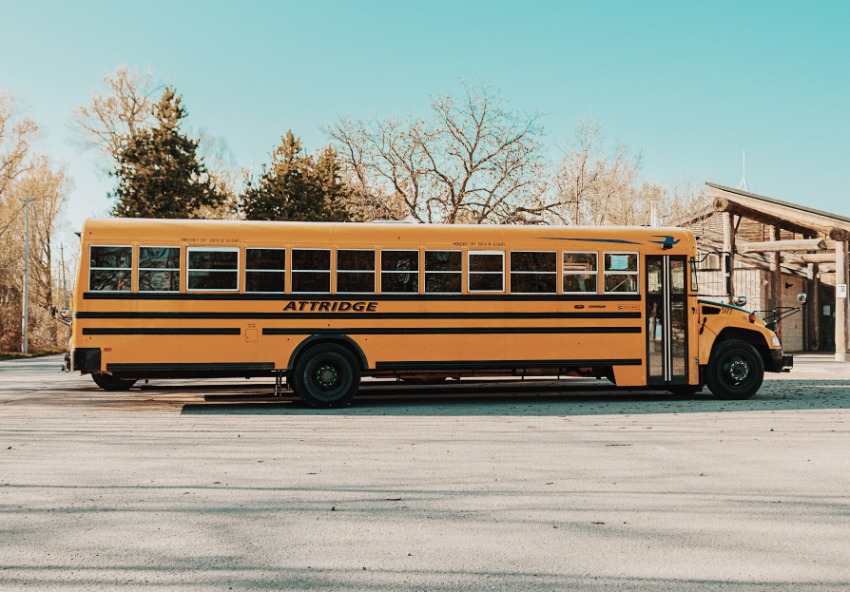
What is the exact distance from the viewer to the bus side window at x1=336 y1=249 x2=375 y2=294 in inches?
472

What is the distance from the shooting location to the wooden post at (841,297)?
873 inches

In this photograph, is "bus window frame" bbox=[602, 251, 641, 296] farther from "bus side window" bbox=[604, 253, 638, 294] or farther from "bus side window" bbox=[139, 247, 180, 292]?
"bus side window" bbox=[139, 247, 180, 292]

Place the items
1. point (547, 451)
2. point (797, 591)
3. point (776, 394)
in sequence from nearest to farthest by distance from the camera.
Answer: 1. point (797, 591)
2. point (547, 451)
3. point (776, 394)

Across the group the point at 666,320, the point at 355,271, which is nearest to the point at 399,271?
the point at 355,271

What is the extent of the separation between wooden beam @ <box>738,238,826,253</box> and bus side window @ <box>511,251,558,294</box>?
47.0 ft

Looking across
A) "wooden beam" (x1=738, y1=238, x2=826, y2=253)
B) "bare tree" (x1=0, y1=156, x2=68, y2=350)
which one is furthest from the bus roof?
"bare tree" (x1=0, y1=156, x2=68, y2=350)

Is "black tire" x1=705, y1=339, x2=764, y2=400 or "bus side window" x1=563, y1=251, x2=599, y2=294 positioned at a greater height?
"bus side window" x1=563, y1=251, x2=599, y2=294

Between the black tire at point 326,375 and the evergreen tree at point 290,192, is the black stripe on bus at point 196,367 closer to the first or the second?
the black tire at point 326,375

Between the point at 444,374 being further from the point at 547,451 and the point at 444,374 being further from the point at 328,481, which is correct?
the point at 328,481

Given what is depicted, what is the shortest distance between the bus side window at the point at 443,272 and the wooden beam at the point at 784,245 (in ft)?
51.0

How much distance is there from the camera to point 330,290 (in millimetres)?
11953

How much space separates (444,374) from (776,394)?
21.4 feet

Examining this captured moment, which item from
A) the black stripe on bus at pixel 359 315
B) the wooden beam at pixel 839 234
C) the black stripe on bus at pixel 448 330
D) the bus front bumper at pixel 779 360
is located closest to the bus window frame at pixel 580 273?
the black stripe on bus at pixel 359 315

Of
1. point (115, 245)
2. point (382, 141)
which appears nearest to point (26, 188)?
point (382, 141)
